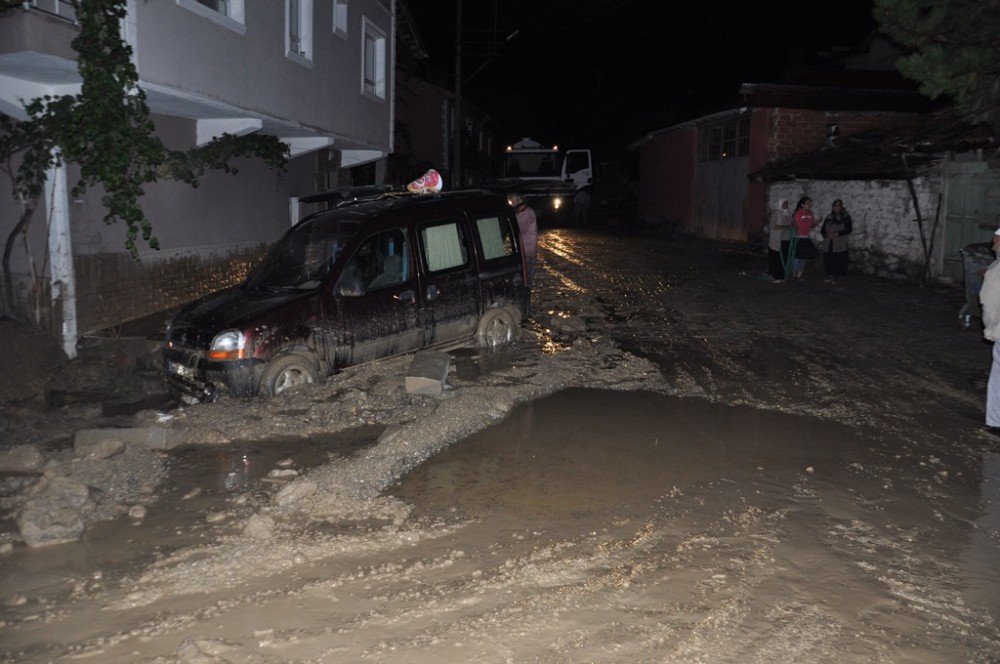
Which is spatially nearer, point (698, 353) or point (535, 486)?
point (535, 486)

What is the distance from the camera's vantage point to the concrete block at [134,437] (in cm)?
668

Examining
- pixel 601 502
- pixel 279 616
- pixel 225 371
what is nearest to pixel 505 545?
pixel 601 502

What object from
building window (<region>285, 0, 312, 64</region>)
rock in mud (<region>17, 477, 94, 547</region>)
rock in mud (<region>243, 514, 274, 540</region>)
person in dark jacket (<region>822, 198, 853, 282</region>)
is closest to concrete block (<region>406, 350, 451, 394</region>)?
rock in mud (<region>243, 514, 274, 540</region>)

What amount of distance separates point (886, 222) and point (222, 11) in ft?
44.7

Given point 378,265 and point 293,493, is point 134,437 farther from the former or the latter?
point 378,265

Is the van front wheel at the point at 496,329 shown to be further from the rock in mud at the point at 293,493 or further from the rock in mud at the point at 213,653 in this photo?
the rock in mud at the point at 213,653

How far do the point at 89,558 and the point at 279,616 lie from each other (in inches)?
58.1

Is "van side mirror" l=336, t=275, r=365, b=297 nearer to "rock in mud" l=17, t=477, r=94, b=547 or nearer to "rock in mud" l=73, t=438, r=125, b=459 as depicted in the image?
"rock in mud" l=73, t=438, r=125, b=459

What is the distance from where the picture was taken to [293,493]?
5.60 m

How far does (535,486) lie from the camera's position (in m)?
5.98

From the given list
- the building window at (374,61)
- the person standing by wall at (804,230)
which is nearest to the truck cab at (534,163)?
the building window at (374,61)

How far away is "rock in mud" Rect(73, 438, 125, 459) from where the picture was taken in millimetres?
6246

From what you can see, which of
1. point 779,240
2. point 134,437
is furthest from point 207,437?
point 779,240

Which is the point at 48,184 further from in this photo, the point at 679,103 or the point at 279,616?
the point at 679,103
